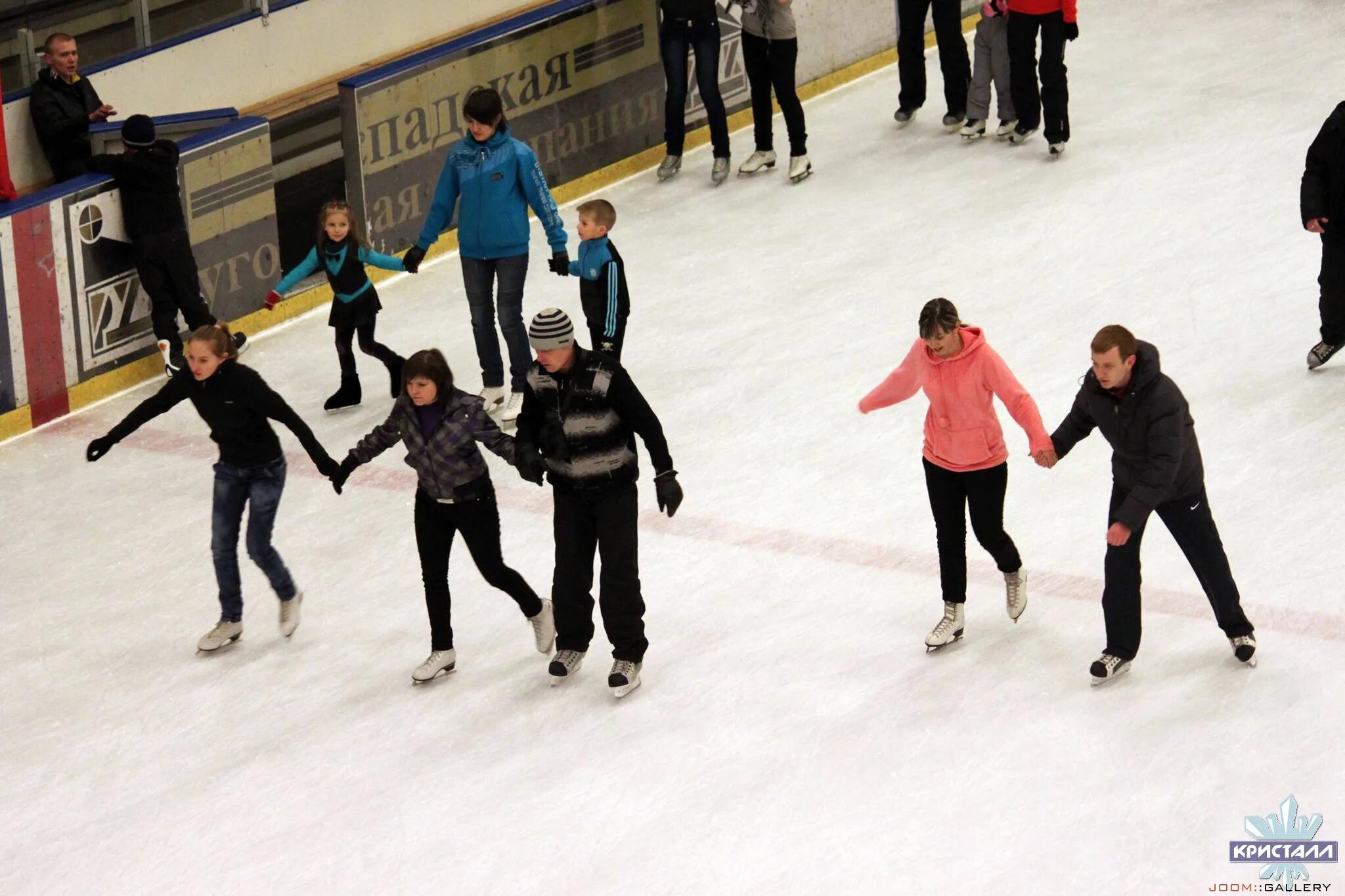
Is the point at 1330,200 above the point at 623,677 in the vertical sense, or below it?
above

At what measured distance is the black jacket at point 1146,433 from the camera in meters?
6.06

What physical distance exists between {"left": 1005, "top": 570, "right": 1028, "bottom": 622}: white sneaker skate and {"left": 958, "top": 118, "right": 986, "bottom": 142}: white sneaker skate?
6.68m

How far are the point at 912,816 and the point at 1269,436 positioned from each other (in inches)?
136

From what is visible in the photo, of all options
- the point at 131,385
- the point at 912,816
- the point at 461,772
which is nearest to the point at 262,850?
the point at 461,772

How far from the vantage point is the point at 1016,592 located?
702cm

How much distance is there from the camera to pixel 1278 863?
562 centimetres

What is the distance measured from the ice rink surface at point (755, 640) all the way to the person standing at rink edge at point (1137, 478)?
0.22m

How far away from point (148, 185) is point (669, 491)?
472 centimetres

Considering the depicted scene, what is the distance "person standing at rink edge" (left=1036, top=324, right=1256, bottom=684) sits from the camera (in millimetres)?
6051

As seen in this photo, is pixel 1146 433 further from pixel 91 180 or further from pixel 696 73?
pixel 696 73

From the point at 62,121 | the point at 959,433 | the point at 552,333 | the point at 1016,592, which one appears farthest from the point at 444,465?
the point at 62,121

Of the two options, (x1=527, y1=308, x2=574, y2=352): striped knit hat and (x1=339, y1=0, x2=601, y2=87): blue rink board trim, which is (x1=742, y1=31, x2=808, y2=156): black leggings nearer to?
(x1=339, y1=0, x2=601, y2=87): blue rink board trim

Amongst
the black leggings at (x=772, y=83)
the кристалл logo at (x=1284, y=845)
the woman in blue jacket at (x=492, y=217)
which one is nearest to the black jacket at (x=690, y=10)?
the black leggings at (x=772, y=83)

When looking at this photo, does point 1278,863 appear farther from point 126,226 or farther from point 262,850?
point 126,226
